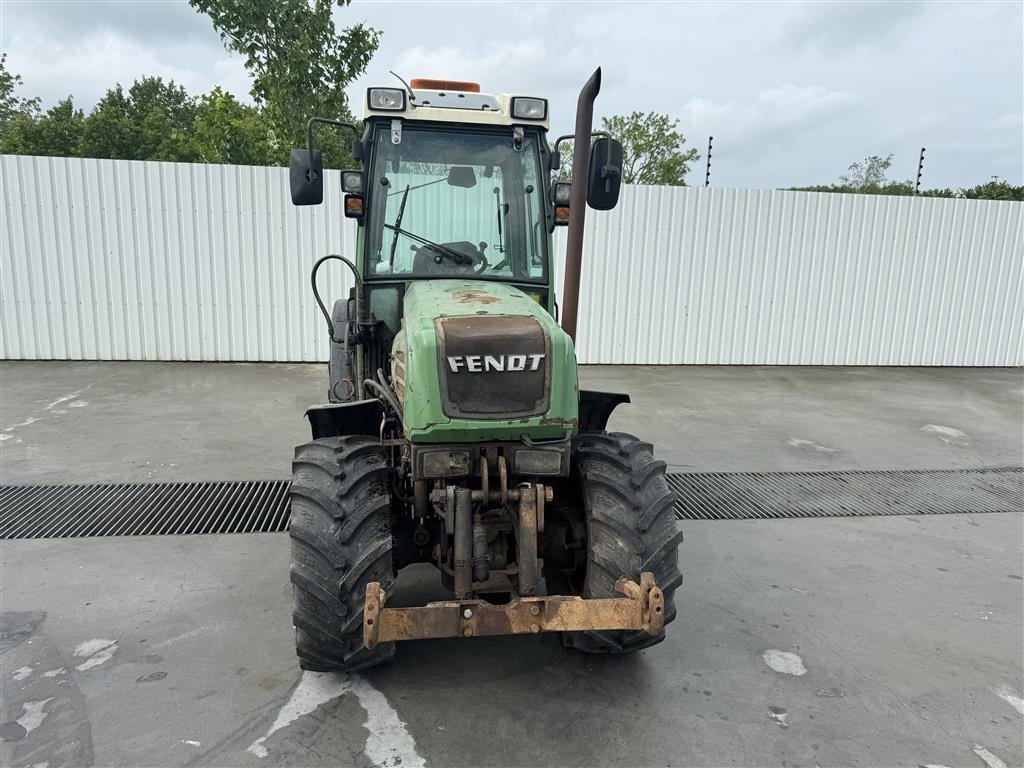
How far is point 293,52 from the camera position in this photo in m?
11.0

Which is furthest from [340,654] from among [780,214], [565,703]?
[780,214]

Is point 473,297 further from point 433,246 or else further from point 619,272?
point 619,272

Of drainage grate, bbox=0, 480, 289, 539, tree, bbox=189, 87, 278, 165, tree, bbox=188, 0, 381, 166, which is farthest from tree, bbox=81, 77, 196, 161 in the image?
drainage grate, bbox=0, 480, 289, 539

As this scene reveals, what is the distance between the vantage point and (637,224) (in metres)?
10.1

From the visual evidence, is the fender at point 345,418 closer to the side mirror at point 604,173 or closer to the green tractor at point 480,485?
the green tractor at point 480,485

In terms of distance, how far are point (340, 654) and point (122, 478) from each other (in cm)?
352

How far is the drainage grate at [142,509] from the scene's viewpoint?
4375mm

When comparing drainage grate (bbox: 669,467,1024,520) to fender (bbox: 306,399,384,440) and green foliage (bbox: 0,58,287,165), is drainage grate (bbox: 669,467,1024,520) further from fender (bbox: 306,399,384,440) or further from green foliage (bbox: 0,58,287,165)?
green foliage (bbox: 0,58,287,165)

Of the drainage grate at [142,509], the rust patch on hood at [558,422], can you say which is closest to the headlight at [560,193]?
the rust patch on hood at [558,422]

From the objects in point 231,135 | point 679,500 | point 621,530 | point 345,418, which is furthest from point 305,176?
point 231,135

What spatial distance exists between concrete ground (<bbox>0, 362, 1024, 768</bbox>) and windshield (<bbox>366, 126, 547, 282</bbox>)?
1780mm

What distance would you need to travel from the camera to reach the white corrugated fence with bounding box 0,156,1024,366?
909cm

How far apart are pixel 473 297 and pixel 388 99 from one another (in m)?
1.35

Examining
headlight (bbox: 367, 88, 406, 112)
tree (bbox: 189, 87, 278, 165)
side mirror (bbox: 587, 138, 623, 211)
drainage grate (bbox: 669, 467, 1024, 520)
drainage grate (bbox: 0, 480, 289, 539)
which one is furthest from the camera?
tree (bbox: 189, 87, 278, 165)
